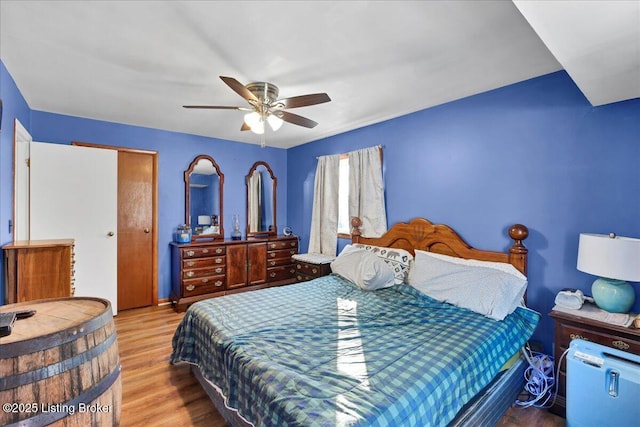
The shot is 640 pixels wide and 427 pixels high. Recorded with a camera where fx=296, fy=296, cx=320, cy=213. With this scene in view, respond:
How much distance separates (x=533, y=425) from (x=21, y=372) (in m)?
2.54

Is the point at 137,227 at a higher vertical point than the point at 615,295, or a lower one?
higher

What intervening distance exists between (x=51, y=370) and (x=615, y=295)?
9.16 feet

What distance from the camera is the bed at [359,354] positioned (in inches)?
48.9

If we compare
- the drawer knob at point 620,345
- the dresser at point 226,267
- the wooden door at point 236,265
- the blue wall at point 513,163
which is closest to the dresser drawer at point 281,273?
the dresser at point 226,267

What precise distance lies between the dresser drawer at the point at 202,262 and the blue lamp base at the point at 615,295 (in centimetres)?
380

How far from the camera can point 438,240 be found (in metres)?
2.90

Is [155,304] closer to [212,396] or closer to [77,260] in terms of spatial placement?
[77,260]

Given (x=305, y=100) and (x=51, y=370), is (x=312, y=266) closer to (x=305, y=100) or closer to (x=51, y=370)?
(x=305, y=100)

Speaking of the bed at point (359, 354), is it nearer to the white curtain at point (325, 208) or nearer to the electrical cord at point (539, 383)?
the electrical cord at point (539, 383)

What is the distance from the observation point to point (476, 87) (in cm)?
254

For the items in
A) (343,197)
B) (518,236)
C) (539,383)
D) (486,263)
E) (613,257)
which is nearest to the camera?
(613,257)

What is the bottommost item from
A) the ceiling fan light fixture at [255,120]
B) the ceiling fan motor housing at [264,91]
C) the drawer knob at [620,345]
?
the drawer knob at [620,345]

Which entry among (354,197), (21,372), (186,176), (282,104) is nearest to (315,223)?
(354,197)

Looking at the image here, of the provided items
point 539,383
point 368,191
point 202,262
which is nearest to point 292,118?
point 368,191
